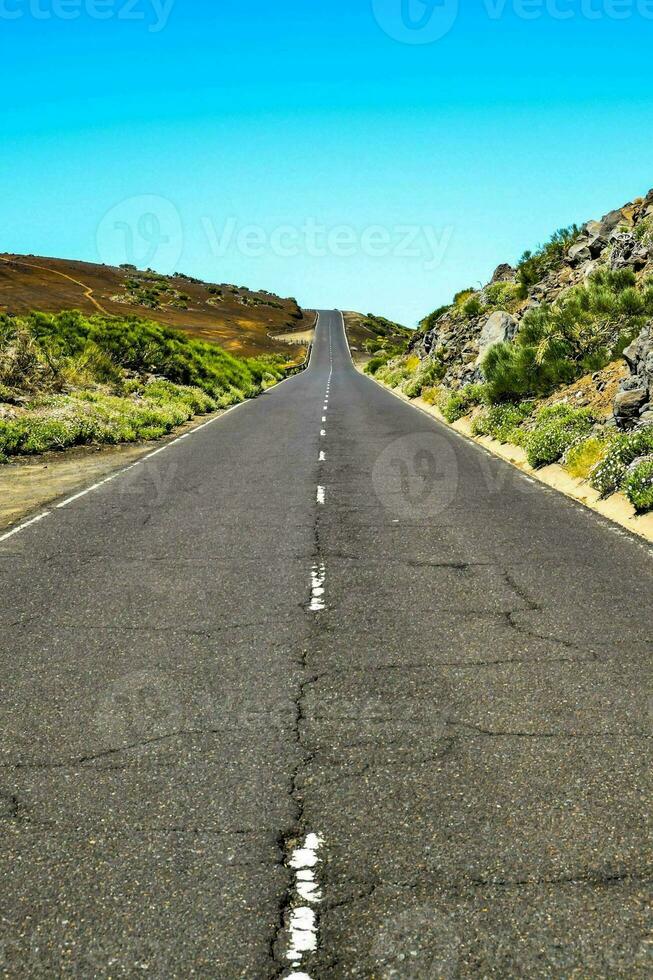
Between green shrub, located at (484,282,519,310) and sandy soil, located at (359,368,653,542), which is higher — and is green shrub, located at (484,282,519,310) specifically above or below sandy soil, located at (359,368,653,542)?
above

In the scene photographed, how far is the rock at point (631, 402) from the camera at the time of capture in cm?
1500

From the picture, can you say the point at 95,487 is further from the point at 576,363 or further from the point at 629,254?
the point at 629,254

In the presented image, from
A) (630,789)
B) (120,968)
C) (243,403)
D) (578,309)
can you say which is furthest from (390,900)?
(243,403)

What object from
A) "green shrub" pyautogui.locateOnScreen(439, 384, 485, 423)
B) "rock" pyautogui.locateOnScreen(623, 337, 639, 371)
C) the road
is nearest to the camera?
the road

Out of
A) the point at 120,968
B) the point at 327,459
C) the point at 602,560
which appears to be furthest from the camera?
the point at 327,459

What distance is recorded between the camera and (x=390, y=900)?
329 centimetres

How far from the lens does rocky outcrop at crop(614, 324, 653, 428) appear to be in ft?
48.9

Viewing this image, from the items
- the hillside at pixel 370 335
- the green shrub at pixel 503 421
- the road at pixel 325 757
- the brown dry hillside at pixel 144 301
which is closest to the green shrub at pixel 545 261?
the green shrub at pixel 503 421

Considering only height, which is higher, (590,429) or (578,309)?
(578,309)

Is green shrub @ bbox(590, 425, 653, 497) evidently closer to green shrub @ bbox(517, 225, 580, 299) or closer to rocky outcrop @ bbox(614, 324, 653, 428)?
rocky outcrop @ bbox(614, 324, 653, 428)

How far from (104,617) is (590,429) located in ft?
40.8

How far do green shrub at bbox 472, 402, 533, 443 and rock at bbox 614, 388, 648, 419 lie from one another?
4273mm

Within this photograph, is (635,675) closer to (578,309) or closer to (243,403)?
(578,309)

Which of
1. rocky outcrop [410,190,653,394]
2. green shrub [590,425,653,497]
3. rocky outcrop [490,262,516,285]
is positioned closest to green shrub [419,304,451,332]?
rocky outcrop [490,262,516,285]
